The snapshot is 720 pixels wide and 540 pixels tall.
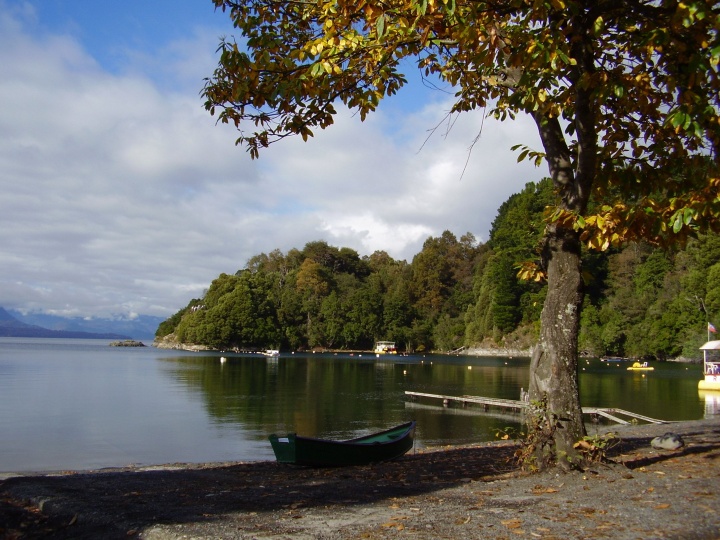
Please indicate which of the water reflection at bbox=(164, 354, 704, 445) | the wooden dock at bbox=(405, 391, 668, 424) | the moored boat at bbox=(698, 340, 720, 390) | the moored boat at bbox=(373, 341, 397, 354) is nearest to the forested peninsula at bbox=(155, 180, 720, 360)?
the moored boat at bbox=(373, 341, 397, 354)

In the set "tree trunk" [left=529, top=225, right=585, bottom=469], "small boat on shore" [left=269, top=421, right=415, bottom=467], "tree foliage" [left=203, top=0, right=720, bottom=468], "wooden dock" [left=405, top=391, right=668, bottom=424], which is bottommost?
"wooden dock" [left=405, top=391, right=668, bottom=424]

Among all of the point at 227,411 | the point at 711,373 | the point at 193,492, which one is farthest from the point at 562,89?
the point at 711,373

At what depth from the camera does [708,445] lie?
12414mm

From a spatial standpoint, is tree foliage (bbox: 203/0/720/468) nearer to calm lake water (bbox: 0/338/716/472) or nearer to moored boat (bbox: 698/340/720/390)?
calm lake water (bbox: 0/338/716/472)

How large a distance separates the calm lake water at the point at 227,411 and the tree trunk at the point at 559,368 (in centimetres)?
1457

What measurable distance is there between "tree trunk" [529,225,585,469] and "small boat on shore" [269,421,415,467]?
6.09 m

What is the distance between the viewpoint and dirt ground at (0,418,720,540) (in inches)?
262

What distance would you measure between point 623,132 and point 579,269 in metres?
2.42

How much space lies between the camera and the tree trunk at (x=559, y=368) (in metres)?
9.03

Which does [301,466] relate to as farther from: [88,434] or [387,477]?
[88,434]

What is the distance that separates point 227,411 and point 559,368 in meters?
29.2

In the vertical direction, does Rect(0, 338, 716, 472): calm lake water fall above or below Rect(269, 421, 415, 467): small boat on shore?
below

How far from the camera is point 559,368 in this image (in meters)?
9.18

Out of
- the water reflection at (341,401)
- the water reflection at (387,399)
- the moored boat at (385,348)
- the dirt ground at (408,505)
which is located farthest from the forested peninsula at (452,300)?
the dirt ground at (408,505)
